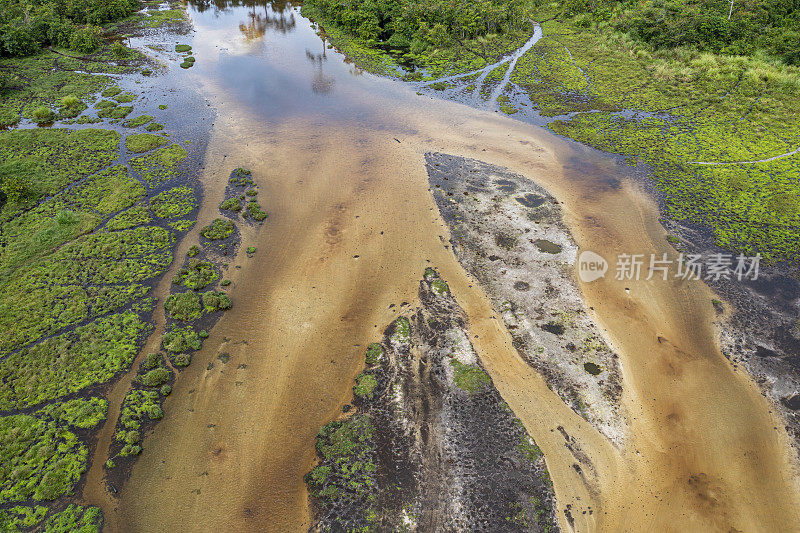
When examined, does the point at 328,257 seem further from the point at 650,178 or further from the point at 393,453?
the point at 650,178

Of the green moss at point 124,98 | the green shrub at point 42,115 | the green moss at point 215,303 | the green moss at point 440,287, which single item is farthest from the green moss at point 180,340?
the green moss at point 124,98

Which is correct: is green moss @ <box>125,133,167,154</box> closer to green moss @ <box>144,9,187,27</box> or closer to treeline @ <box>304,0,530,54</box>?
treeline @ <box>304,0,530,54</box>

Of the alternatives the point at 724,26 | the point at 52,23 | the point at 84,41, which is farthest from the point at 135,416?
the point at 724,26

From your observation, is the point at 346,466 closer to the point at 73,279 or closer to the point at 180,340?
the point at 180,340

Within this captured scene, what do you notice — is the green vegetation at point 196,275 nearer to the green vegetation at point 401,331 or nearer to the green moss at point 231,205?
the green moss at point 231,205

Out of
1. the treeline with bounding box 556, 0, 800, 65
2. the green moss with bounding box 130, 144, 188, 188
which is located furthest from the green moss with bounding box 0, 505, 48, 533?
the treeline with bounding box 556, 0, 800, 65

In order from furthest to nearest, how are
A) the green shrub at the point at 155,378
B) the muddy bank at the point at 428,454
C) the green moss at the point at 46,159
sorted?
the green moss at the point at 46,159 → the green shrub at the point at 155,378 → the muddy bank at the point at 428,454
